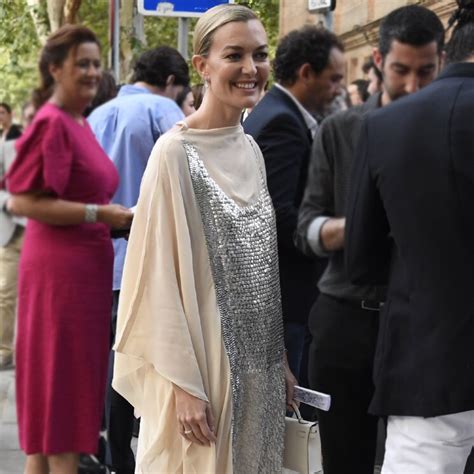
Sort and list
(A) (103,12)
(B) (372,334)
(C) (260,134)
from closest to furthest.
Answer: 1. (B) (372,334)
2. (C) (260,134)
3. (A) (103,12)

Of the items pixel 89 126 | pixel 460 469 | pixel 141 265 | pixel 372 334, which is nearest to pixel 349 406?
pixel 372 334

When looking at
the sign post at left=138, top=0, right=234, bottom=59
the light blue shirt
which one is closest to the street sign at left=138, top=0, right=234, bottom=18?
the sign post at left=138, top=0, right=234, bottom=59

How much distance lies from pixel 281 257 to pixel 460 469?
118 cm

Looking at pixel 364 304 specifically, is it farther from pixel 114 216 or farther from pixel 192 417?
pixel 114 216

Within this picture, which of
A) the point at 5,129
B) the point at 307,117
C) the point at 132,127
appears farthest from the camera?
the point at 132,127

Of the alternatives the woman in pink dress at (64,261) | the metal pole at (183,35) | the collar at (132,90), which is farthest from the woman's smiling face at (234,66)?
the metal pole at (183,35)

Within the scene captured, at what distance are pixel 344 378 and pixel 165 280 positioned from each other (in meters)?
0.72

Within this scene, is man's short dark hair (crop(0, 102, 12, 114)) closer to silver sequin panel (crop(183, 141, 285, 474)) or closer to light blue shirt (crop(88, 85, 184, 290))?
silver sequin panel (crop(183, 141, 285, 474))

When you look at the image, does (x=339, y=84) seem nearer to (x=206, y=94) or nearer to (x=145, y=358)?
(x=206, y=94)

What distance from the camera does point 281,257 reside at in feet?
13.6

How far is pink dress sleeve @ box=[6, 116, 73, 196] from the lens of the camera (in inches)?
128

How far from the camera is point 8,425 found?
12.2 feet

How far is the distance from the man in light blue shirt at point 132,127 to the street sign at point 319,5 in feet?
2.61

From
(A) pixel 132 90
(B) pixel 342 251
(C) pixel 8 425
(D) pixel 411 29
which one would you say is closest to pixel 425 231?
(B) pixel 342 251
